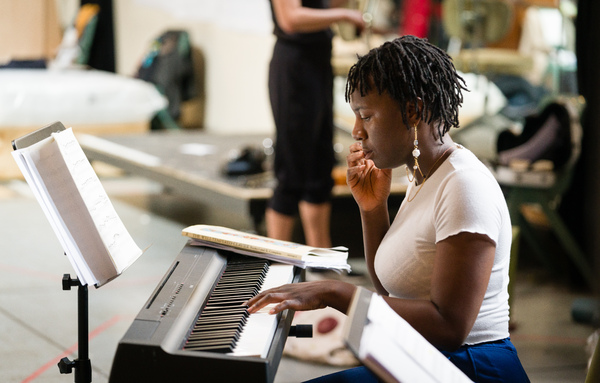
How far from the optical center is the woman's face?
151cm

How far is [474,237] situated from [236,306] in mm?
452

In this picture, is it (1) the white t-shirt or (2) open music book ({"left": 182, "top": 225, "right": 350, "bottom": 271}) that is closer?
(1) the white t-shirt

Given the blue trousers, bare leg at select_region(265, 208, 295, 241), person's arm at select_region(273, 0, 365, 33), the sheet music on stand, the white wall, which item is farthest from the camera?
the white wall

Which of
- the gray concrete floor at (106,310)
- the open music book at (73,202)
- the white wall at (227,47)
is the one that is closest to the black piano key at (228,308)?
the open music book at (73,202)

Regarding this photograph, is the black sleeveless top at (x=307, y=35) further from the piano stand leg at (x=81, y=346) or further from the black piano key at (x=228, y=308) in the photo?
the piano stand leg at (x=81, y=346)

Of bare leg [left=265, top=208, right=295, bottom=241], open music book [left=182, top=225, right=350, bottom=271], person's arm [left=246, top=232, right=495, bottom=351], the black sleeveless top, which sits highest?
the black sleeveless top

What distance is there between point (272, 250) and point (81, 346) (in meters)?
0.45

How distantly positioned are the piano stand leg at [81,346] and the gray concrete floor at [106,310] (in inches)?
41.9

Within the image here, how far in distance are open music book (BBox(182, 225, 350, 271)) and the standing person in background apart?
1.56 metres

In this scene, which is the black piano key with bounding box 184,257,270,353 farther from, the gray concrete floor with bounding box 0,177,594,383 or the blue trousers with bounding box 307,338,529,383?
the gray concrete floor with bounding box 0,177,594,383

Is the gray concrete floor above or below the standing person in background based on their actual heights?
below

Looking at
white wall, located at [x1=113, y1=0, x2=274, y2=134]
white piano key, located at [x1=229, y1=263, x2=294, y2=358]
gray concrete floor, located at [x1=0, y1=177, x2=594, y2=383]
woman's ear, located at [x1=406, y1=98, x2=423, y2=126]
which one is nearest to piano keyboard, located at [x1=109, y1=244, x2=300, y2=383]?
white piano key, located at [x1=229, y1=263, x2=294, y2=358]

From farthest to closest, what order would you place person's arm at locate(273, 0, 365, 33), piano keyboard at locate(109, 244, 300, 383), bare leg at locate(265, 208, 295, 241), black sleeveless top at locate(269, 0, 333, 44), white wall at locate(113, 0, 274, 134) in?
white wall at locate(113, 0, 274, 134), bare leg at locate(265, 208, 295, 241), black sleeveless top at locate(269, 0, 333, 44), person's arm at locate(273, 0, 365, 33), piano keyboard at locate(109, 244, 300, 383)

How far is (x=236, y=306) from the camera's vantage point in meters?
1.48
